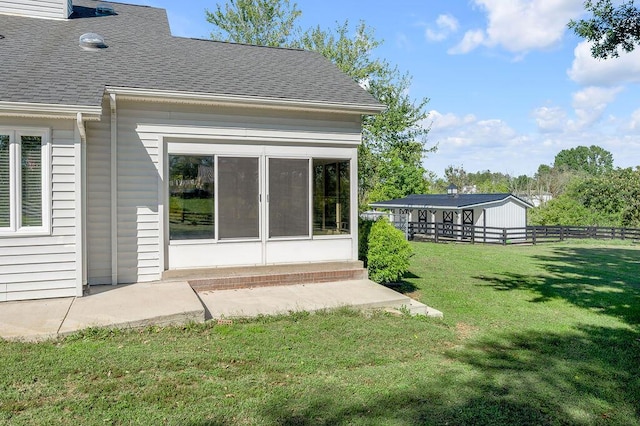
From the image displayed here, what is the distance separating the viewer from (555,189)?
52469mm

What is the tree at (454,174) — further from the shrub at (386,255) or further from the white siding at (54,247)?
the white siding at (54,247)

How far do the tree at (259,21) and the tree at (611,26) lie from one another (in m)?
16.7

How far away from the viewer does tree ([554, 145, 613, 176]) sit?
91625 millimetres

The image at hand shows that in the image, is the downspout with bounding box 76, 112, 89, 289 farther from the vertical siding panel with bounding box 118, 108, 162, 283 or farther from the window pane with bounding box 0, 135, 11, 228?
the window pane with bounding box 0, 135, 11, 228

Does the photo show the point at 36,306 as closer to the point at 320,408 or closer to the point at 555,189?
the point at 320,408

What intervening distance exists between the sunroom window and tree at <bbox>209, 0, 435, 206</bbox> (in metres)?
16.0

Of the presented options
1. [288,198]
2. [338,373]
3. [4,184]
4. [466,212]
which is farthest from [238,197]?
[466,212]

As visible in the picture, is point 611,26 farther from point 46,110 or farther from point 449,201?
point 449,201

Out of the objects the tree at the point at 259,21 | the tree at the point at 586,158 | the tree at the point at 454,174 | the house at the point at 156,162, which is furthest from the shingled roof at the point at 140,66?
the tree at the point at 586,158

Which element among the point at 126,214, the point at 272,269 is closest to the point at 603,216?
the point at 272,269

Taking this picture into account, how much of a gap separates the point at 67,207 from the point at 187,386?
3601 mm

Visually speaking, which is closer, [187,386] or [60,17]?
[187,386]

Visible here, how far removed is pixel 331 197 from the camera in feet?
26.1

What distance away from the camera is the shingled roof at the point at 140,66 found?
20.3 ft
